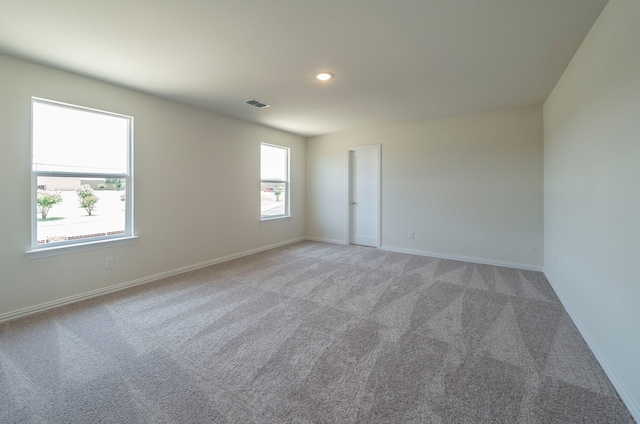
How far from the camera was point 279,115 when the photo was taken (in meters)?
4.43

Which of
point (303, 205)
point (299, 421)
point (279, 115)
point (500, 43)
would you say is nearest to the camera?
point (299, 421)

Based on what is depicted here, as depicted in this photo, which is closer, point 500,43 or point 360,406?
point 360,406

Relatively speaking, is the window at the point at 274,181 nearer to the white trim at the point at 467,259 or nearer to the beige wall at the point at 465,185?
the beige wall at the point at 465,185

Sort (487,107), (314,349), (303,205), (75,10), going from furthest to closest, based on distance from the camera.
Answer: (303,205)
(487,107)
(314,349)
(75,10)

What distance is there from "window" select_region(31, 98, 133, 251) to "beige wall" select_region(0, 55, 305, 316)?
0.10m

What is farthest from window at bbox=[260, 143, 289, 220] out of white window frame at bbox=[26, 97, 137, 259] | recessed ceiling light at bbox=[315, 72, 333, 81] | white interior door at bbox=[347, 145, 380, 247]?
recessed ceiling light at bbox=[315, 72, 333, 81]

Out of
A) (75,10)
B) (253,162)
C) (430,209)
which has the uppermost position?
(75,10)

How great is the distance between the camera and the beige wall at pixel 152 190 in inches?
99.0

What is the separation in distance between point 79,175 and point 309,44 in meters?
2.87

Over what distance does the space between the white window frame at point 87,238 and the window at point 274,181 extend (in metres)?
2.26

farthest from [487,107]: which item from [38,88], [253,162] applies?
[38,88]

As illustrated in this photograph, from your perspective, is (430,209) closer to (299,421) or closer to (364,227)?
(364,227)

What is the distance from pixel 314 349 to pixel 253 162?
148 inches

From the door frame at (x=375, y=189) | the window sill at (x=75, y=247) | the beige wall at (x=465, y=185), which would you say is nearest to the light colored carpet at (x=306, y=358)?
the window sill at (x=75, y=247)
